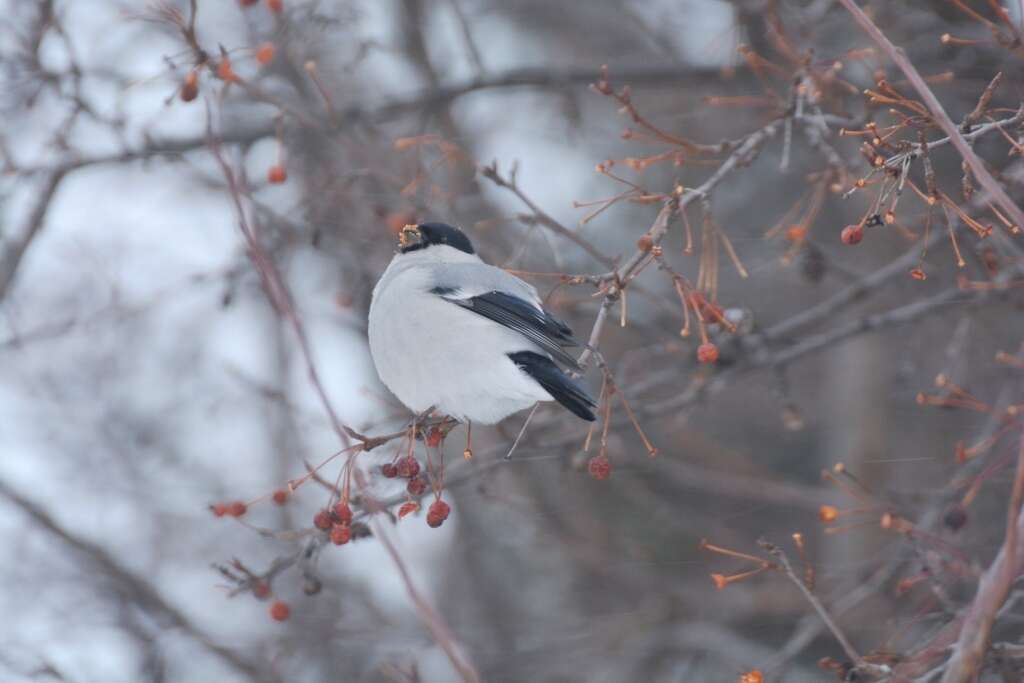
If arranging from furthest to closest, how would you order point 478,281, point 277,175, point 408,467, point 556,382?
point 277,175 → point 478,281 → point 556,382 → point 408,467

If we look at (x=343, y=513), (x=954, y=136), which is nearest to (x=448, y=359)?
(x=343, y=513)

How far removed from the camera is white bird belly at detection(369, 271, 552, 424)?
10.4 ft

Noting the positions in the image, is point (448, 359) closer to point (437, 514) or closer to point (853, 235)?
point (437, 514)

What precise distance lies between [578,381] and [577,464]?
3.63 ft

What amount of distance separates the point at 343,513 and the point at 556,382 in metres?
0.64

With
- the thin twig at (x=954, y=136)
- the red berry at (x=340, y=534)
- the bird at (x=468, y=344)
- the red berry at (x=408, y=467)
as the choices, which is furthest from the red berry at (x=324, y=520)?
the thin twig at (x=954, y=136)

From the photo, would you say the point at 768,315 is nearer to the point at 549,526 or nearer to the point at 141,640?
the point at 549,526

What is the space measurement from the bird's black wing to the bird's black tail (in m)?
0.04

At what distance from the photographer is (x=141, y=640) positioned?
5195 millimetres

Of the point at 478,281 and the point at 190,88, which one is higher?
the point at 190,88

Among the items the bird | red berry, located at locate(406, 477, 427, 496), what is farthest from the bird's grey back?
red berry, located at locate(406, 477, 427, 496)

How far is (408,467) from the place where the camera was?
281cm

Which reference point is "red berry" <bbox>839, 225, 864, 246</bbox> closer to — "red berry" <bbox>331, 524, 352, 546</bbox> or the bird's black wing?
the bird's black wing

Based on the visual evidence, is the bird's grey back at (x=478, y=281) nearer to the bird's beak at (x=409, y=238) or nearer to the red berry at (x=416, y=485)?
the bird's beak at (x=409, y=238)
